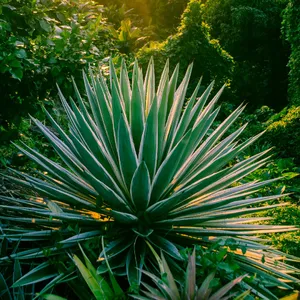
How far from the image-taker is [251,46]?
41.9ft

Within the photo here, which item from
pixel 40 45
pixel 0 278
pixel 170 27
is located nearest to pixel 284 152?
pixel 40 45

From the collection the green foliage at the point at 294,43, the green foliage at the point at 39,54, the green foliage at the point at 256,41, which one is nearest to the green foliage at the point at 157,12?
the green foliage at the point at 256,41

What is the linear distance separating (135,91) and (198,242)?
36.1 inches

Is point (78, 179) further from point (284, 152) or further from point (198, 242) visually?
point (284, 152)

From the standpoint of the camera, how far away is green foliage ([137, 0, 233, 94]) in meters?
8.80

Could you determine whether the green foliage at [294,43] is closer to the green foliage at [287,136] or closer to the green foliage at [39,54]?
the green foliage at [287,136]

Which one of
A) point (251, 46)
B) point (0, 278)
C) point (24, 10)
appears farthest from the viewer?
point (251, 46)

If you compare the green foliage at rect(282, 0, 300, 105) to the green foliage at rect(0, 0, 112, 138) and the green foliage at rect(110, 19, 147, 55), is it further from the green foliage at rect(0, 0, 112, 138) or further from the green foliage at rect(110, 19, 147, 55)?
the green foliage at rect(0, 0, 112, 138)


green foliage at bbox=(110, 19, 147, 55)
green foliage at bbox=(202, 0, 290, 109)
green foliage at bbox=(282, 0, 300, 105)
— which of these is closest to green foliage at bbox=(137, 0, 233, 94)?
green foliage at bbox=(110, 19, 147, 55)

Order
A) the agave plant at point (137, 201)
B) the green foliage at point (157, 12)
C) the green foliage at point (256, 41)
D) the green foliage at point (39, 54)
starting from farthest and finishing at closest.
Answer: the green foliage at point (157, 12) < the green foliage at point (256, 41) < the green foliage at point (39, 54) < the agave plant at point (137, 201)

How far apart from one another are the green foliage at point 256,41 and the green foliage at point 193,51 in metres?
2.15

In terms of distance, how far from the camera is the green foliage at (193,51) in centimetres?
880

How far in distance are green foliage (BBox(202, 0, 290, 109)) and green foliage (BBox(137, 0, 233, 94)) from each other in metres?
2.15

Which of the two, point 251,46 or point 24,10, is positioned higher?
point 251,46
